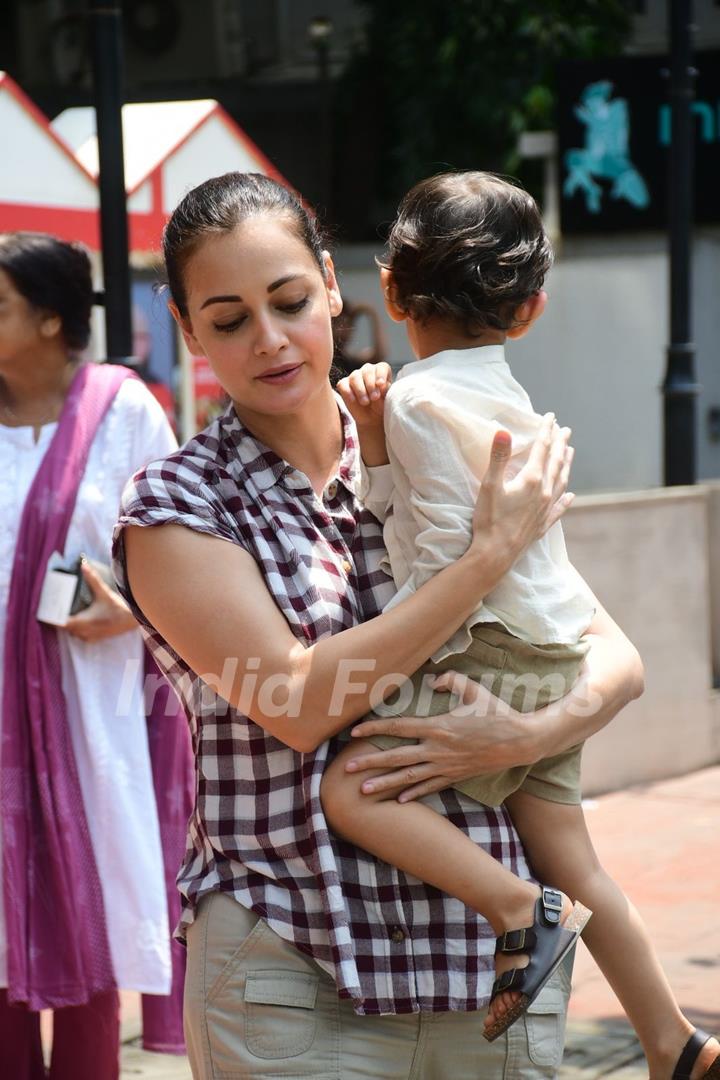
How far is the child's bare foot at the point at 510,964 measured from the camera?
2.17 metres

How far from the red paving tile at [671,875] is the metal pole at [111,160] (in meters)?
2.35

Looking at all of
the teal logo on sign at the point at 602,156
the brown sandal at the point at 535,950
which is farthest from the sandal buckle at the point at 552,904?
the teal logo on sign at the point at 602,156

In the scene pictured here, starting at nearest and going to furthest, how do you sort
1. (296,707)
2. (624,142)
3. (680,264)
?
1. (296,707)
2. (680,264)
3. (624,142)

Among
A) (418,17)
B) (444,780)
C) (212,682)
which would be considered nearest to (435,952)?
(444,780)

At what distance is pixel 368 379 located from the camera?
247 centimetres

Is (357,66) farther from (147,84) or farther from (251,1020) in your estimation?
(251,1020)

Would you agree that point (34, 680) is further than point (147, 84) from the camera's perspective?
No

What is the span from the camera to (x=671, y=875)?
19.7 feet

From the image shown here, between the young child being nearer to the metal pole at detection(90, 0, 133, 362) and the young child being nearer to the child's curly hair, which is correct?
the child's curly hair

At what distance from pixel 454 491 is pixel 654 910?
367cm

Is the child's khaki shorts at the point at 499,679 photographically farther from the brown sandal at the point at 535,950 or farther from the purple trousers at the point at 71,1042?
the purple trousers at the point at 71,1042

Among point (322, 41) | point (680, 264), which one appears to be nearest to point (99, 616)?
point (680, 264)

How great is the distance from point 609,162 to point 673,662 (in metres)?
6.86

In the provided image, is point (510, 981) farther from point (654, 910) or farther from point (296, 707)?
point (654, 910)
